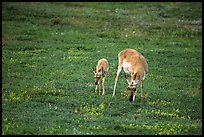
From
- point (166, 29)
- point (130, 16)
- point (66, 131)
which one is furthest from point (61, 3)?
point (66, 131)

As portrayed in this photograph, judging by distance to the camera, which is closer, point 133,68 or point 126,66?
point 133,68

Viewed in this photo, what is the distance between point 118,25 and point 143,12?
19.5ft

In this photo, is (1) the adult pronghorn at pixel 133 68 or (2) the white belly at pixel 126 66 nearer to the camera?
(1) the adult pronghorn at pixel 133 68

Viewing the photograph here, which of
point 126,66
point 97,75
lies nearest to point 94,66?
point 97,75

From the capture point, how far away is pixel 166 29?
140ft

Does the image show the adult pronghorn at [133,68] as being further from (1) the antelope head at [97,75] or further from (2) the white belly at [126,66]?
(1) the antelope head at [97,75]

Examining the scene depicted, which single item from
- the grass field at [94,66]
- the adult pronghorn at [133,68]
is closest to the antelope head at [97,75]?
the grass field at [94,66]

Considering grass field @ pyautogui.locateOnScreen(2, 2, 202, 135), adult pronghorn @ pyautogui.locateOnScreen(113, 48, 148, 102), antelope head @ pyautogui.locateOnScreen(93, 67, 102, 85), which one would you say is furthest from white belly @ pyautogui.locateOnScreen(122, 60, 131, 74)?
antelope head @ pyautogui.locateOnScreen(93, 67, 102, 85)

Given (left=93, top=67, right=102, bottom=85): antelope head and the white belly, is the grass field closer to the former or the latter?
(left=93, top=67, right=102, bottom=85): antelope head

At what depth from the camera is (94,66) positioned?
98.4 ft

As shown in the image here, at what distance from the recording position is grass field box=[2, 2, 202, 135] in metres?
18.9

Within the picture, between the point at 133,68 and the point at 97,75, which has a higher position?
the point at 133,68

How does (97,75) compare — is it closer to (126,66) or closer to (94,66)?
(126,66)

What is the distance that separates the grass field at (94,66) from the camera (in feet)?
62.1
